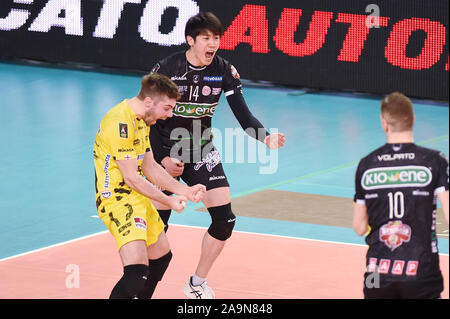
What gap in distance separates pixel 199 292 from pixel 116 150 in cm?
201

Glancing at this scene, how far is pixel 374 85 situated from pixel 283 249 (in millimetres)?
8875

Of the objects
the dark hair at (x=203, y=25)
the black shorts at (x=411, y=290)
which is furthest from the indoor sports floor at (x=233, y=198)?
the black shorts at (x=411, y=290)

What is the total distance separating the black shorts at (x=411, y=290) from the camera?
630 cm

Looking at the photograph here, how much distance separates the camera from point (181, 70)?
30.5ft

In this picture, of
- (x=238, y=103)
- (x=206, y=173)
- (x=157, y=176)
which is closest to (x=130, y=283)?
(x=157, y=176)

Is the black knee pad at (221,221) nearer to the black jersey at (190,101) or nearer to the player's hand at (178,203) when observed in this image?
the black jersey at (190,101)

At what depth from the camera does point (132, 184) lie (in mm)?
7762

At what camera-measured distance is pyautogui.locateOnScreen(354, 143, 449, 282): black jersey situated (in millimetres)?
6285

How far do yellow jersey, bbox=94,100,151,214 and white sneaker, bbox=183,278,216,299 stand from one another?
4.94 feet

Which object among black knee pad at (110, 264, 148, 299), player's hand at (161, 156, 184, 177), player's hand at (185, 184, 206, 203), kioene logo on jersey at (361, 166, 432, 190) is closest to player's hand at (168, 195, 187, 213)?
player's hand at (185, 184, 206, 203)

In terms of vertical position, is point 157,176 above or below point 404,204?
above

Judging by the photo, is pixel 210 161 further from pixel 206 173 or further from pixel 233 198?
pixel 233 198
